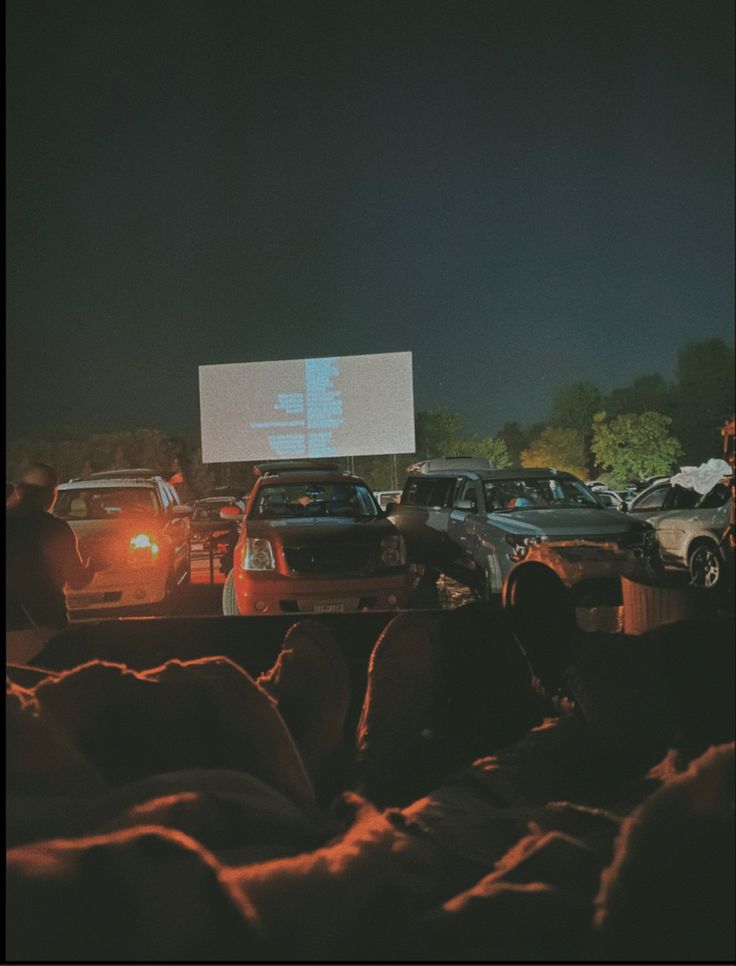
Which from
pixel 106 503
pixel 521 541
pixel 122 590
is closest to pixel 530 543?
pixel 521 541

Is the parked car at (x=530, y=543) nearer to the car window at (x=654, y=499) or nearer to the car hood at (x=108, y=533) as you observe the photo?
the car window at (x=654, y=499)

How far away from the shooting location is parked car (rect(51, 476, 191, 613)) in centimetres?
662

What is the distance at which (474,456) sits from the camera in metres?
6.00

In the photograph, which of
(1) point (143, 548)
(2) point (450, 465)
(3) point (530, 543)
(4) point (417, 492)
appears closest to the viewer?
(3) point (530, 543)

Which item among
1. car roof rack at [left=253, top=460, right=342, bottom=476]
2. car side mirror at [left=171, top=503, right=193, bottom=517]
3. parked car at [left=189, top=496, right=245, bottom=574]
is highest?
car roof rack at [left=253, top=460, right=342, bottom=476]

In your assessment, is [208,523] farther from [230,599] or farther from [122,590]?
[230,599]

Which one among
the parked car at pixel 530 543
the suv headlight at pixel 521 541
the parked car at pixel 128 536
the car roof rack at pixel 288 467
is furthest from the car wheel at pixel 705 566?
the parked car at pixel 128 536

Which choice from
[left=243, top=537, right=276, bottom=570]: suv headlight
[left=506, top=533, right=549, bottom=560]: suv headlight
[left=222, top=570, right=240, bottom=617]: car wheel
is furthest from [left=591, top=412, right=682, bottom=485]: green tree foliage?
[left=222, top=570, right=240, bottom=617]: car wheel

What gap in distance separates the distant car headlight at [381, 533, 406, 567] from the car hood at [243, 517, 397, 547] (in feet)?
0.22

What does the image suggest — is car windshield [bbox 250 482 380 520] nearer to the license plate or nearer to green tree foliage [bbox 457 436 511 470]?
green tree foliage [bbox 457 436 511 470]

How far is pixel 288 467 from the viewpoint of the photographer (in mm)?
6043

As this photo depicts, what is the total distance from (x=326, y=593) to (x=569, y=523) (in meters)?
1.87

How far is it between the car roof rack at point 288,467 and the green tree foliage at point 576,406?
1.89m

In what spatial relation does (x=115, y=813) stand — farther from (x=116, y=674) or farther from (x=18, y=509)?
(x=18, y=509)
